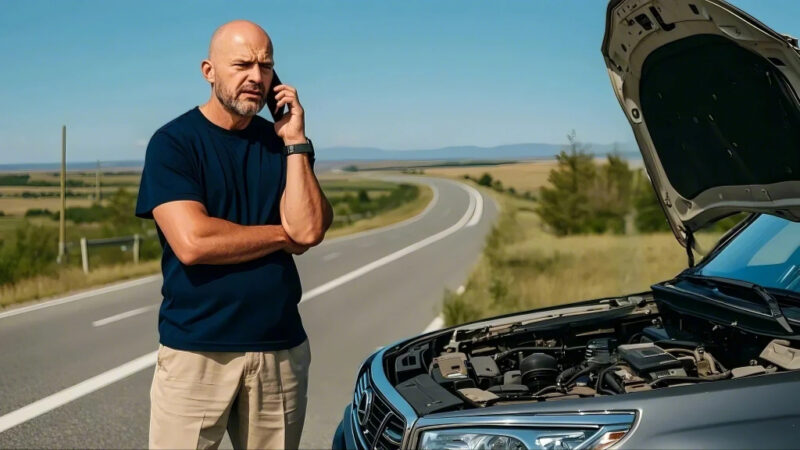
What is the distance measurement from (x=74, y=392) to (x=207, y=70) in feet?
17.3

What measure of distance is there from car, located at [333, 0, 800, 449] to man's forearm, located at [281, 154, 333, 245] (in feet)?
2.36

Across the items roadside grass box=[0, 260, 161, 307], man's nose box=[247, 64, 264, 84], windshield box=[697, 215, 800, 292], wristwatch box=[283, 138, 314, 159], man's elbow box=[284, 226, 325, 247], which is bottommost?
roadside grass box=[0, 260, 161, 307]

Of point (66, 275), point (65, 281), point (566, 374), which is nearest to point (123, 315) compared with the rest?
point (65, 281)

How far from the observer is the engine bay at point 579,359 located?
136 inches

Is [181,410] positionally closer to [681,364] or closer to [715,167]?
[681,364]

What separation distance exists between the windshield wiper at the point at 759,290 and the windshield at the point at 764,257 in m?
0.09

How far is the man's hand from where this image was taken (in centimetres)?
366

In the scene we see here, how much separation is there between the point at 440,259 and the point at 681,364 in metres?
22.5

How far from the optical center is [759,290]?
4.01 metres

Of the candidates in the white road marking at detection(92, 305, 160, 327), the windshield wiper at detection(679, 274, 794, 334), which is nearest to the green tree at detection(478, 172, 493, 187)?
the white road marking at detection(92, 305, 160, 327)

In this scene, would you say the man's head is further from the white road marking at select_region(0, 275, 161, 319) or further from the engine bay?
the white road marking at select_region(0, 275, 161, 319)

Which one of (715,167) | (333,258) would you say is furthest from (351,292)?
(715,167)

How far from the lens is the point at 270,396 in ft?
11.8

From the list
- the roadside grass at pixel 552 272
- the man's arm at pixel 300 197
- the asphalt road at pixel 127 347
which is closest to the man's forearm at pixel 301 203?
the man's arm at pixel 300 197
